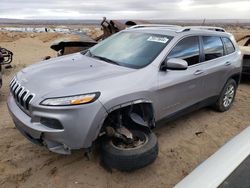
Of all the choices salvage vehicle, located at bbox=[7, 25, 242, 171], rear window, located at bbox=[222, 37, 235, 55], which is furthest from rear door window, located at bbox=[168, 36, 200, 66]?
rear window, located at bbox=[222, 37, 235, 55]

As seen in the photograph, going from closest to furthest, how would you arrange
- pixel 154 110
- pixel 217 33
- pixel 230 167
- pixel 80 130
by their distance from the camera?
pixel 230 167
pixel 80 130
pixel 154 110
pixel 217 33

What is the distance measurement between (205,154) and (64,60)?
2.55 metres

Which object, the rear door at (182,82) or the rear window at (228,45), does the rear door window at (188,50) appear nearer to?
the rear door at (182,82)

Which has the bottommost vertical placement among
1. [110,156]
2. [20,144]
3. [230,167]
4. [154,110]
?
[20,144]

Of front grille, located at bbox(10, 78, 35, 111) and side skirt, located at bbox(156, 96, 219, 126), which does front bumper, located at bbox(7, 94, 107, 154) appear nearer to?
front grille, located at bbox(10, 78, 35, 111)

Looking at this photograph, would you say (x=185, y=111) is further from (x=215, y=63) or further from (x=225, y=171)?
(x=225, y=171)

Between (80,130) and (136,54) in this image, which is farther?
(136,54)

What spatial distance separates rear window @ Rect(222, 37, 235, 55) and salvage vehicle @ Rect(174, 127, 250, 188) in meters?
4.20

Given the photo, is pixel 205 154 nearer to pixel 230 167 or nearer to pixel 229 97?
pixel 229 97

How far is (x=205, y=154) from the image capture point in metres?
4.51

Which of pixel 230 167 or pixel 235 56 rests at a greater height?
pixel 230 167

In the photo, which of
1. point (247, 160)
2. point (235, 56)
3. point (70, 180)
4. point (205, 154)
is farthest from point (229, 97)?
point (247, 160)

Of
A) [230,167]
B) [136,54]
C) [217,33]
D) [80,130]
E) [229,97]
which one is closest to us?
[230,167]

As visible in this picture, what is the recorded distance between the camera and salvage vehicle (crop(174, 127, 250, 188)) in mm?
1762
